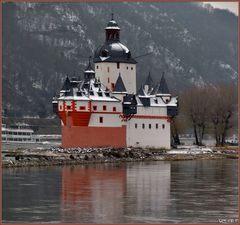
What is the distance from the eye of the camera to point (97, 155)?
79688mm

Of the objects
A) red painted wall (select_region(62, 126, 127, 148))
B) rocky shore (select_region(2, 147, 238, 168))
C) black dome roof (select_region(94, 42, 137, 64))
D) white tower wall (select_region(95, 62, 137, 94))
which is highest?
black dome roof (select_region(94, 42, 137, 64))

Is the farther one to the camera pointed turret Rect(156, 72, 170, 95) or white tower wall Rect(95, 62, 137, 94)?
pointed turret Rect(156, 72, 170, 95)

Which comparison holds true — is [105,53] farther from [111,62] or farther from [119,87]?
[119,87]

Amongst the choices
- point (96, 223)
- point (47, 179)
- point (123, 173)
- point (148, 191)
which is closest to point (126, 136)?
point (123, 173)

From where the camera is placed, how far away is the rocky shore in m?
72.5

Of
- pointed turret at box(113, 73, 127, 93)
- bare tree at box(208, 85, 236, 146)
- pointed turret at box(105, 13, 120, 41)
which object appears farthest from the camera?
bare tree at box(208, 85, 236, 146)

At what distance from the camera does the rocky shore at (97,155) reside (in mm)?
72475

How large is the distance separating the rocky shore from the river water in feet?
12.2

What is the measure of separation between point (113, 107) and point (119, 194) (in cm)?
3517

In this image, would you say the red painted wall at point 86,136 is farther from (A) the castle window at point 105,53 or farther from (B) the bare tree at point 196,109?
(B) the bare tree at point 196,109

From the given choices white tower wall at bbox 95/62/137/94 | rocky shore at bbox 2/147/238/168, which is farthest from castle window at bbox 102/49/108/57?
rocky shore at bbox 2/147/238/168

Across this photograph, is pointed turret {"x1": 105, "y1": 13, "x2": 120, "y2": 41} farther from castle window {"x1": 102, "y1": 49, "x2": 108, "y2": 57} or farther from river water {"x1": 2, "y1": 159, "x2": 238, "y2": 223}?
river water {"x1": 2, "y1": 159, "x2": 238, "y2": 223}

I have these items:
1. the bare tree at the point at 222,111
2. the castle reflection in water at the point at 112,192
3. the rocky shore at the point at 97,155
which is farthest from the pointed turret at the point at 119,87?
the castle reflection in water at the point at 112,192

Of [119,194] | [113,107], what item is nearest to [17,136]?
[113,107]
